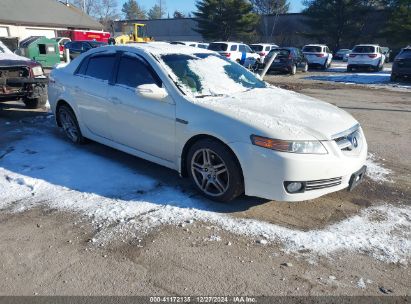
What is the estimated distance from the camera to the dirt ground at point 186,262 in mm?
2893

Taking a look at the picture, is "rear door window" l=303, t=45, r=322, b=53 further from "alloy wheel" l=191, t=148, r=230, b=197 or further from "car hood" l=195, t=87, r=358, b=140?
"alloy wheel" l=191, t=148, r=230, b=197

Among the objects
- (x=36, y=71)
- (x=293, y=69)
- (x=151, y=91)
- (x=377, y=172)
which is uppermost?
(x=151, y=91)

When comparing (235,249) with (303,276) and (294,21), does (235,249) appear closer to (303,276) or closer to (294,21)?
(303,276)

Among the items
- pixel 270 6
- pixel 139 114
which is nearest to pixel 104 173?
pixel 139 114

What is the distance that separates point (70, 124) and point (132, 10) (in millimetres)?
116504

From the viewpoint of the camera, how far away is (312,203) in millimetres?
4277

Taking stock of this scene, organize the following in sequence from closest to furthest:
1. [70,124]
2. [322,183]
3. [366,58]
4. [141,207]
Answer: [322,183] < [141,207] < [70,124] < [366,58]

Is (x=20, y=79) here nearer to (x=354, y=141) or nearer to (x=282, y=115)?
(x=282, y=115)

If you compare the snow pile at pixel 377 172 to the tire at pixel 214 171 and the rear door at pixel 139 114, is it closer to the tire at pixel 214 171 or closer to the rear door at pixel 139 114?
the tire at pixel 214 171

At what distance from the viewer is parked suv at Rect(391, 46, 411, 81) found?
1775cm

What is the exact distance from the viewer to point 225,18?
51.2m

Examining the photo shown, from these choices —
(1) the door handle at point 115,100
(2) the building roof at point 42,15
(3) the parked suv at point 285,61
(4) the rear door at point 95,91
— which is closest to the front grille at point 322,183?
(1) the door handle at point 115,100

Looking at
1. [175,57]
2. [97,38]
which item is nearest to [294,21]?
[97,38]

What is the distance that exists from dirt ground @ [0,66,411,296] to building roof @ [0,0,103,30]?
35.1 m
